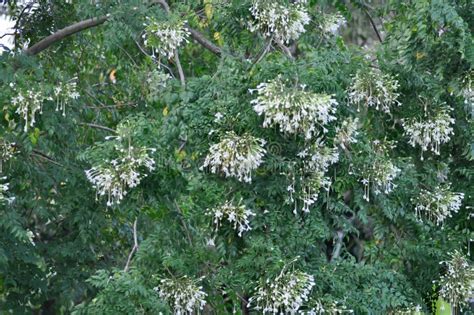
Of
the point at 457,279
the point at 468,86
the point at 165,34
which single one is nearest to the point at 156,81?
the point at 165,34

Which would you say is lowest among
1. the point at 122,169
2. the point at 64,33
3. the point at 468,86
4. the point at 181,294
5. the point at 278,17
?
the point at 181,294

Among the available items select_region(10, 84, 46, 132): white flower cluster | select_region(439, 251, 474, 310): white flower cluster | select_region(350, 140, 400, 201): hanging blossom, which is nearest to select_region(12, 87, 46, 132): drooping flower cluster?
select_region(10, 84, 46, 132): white flower cluster

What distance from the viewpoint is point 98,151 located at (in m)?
5.24

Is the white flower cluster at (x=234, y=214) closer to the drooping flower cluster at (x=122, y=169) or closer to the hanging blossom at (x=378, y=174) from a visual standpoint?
the drooping flower cluster at (x=122, y=169)

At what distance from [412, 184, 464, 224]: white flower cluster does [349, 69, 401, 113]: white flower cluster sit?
1.85ft

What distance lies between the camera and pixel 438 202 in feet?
19.1

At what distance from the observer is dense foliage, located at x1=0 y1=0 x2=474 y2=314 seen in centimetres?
513

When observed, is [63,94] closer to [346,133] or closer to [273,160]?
[273,160]

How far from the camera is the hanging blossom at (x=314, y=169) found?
5.12 m

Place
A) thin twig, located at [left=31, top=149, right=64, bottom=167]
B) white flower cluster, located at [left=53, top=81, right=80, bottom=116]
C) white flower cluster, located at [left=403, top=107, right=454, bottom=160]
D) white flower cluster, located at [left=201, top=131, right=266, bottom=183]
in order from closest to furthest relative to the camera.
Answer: white flower cluster, located at [left=201, top=131, right=266, bottom=183] → white flower cluster, located at [left=403, top=107, right=454, bottom=160] → white flower cluster, located at [left=53, top=81, right=80, bottom=116] → thin twig, located at [left=31, top=149, right=64, bottom=167]

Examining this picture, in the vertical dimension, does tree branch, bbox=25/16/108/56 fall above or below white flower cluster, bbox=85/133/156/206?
above

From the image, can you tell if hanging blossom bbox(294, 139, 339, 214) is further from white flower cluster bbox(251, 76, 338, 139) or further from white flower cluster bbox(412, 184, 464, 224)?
white flower cluster bbox(412, 184, 464, 224)

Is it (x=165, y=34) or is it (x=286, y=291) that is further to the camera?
(x=165, y=34)

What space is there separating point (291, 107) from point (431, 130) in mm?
1229
